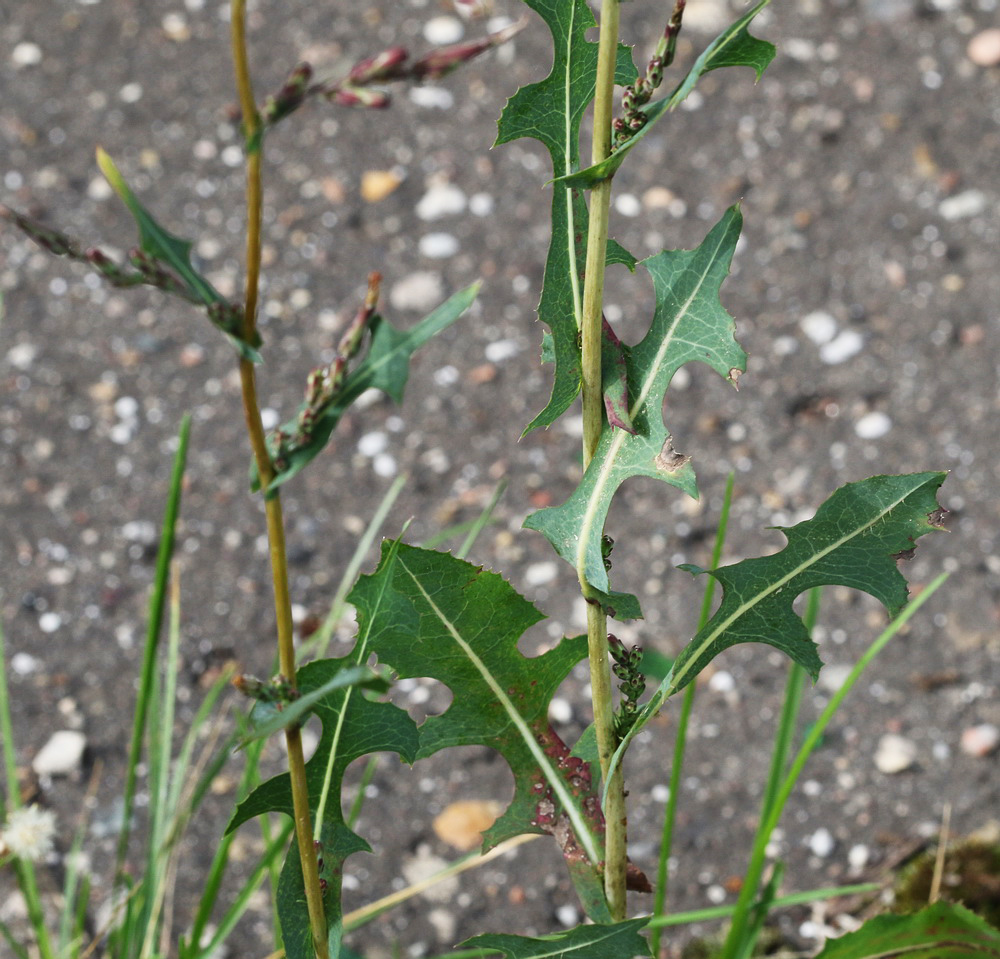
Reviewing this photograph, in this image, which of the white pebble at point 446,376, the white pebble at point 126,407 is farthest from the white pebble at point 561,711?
the white pebble at point 126,407

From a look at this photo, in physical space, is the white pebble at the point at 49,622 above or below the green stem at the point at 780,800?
above

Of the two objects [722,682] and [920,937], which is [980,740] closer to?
[722,682]

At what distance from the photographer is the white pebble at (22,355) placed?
1787mm

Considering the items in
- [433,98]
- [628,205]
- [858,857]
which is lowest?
[858,857]

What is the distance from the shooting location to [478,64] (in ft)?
6.84

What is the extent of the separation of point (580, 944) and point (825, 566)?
23 cm

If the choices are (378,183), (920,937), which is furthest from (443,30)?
(920,937)

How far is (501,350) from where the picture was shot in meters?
1.78

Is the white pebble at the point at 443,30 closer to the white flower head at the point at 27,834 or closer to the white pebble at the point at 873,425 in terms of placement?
the white pebble at the point at 873,425

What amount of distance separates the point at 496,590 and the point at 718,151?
4.83ft

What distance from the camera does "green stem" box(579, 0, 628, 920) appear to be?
0.50 m

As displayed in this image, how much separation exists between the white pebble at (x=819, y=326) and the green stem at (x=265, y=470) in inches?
52.5

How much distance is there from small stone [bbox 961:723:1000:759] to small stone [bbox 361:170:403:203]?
1.20 m

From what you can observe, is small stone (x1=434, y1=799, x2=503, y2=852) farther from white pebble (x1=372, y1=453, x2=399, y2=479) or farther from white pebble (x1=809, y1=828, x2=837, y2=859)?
white pebble (x1=372, y1=453, x2=399, y2=479)
